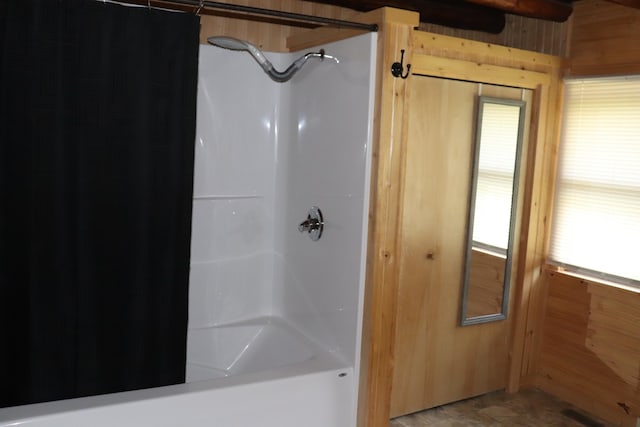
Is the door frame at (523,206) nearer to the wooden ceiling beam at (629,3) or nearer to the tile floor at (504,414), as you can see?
the tile floor at (504,414)

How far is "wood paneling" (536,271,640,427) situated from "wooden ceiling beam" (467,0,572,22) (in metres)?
1.42

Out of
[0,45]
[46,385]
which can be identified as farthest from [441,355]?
[0,45]

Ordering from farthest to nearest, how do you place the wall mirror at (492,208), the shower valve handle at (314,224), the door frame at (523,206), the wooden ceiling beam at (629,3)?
the wall mirror at (492,208) < the shower valve handle at (314,224) < the wooden ceiling beam at (629,3) < the door frame at (523,206)

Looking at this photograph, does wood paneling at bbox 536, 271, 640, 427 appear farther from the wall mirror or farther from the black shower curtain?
the black shower curtain

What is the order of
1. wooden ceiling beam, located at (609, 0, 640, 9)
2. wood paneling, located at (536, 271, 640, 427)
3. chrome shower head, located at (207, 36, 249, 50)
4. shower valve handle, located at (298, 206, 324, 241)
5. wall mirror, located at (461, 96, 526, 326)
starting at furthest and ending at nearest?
wall mirror, located at (461, 96, 526, 326)
wood paneling, located at (536, 271, 640, 427)
shower valve handle, located at (298, 206, 324, 241)
wooden ceiling beam, located at (609, 0, 640, 9)
chrome shower head, located at (207, 36, 249, 50)

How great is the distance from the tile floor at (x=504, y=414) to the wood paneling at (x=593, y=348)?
0.32 ft

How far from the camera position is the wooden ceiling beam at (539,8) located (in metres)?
2.97

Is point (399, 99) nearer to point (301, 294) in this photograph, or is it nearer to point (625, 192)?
point (301, 294)

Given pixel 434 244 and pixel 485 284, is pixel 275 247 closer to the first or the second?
pixel 434 244

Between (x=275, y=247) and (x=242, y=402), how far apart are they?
3.71 feet

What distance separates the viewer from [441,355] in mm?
3119

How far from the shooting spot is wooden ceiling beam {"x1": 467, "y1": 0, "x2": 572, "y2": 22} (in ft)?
9.73

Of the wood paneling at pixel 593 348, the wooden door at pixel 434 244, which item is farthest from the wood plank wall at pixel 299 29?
the wood paneling at pixel 593 348

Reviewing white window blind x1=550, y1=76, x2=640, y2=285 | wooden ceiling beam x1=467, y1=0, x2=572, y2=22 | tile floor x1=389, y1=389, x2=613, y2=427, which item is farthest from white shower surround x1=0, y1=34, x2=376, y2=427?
white window blind x1=550, y1=76, x2=640, y2=285
